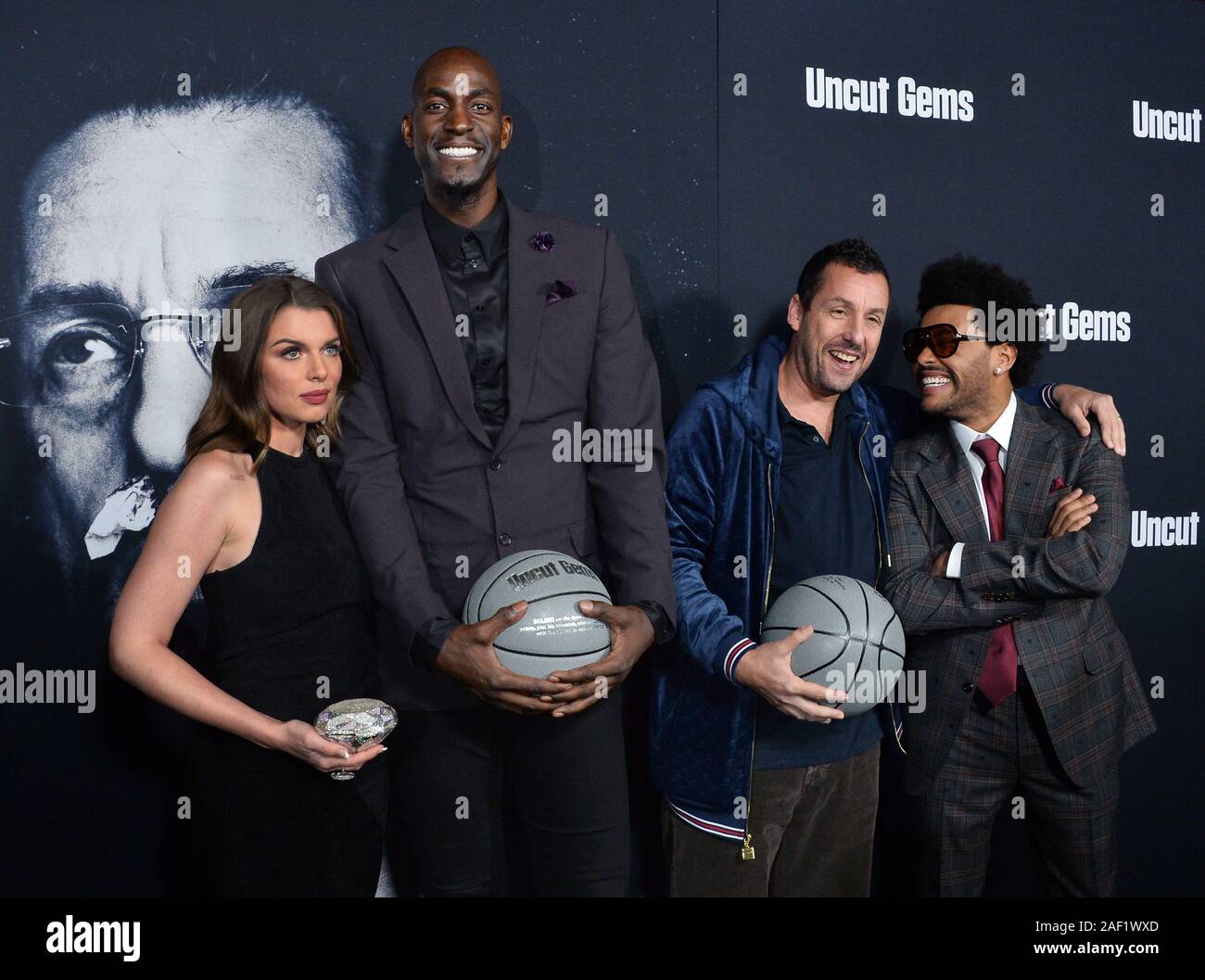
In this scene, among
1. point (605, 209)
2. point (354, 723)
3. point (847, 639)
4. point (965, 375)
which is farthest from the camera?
point (605, 209)

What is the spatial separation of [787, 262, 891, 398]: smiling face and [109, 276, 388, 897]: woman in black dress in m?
1.09

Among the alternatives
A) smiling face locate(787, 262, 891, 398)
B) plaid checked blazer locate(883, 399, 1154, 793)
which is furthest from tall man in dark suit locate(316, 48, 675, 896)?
plaid checked blazer locate(883, 399, 1154, 793)

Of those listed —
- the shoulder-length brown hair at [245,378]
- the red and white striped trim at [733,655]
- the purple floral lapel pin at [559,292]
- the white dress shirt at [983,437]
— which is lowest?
the red and white striped trim at [733,655]

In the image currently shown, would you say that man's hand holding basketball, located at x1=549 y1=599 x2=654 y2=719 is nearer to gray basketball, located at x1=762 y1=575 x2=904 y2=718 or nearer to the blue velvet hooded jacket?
the blue velvet hooded jacket

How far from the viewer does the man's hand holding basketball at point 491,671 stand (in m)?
2.06

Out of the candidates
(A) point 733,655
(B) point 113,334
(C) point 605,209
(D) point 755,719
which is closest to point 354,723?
(A) point 733,655

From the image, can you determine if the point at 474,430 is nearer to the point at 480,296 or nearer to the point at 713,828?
the point at 480,296

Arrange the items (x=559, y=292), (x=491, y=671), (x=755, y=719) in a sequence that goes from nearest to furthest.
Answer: (x=491, y=671)
(x=559, y=292)
(x=755, y=719)

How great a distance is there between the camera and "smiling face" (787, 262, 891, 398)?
2475 mm

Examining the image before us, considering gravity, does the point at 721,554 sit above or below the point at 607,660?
above

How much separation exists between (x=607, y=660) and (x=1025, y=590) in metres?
0.99

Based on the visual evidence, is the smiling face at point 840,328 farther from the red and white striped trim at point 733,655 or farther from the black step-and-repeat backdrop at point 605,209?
the red and white striped trim at point 733,655

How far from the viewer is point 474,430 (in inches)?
89.3

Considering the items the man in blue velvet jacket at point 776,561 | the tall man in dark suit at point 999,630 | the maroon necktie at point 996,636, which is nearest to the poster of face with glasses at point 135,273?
the man in blue velvet jacket at point 776,561
